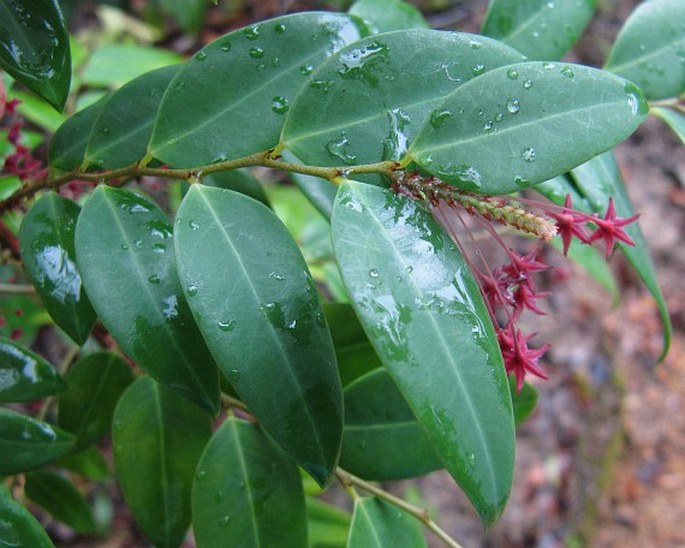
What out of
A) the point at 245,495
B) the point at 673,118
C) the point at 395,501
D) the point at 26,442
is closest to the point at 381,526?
the point at 395,501

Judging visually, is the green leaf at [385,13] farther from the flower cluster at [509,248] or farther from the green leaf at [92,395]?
the green leaf at [92,395]

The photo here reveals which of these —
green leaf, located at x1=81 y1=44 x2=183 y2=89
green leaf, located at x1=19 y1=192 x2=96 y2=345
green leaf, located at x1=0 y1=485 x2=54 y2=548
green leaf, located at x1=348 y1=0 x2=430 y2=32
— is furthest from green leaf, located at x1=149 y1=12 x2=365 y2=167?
green leaf, located at x1=81 y1=44 x2=183 y2=89

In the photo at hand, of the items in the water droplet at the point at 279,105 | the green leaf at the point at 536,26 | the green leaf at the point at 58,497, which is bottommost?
the green leaf at the point at 58,497

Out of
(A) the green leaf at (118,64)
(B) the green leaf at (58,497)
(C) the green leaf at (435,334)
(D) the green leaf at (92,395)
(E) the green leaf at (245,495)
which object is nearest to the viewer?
(C) the green leaf at (435,334)

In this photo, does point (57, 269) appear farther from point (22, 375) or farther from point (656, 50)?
point (656, 50)

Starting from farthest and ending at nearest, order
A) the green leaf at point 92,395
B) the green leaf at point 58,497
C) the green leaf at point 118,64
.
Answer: the green leaf at point 118,64 → the green leaf at point 58,497 → the green leaf at point 92,395

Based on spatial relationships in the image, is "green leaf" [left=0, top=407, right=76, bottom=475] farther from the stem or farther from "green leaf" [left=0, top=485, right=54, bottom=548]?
the stem

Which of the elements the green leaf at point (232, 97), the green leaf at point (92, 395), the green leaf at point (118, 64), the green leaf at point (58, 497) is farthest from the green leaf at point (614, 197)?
the green leaf at point (118, 64)
